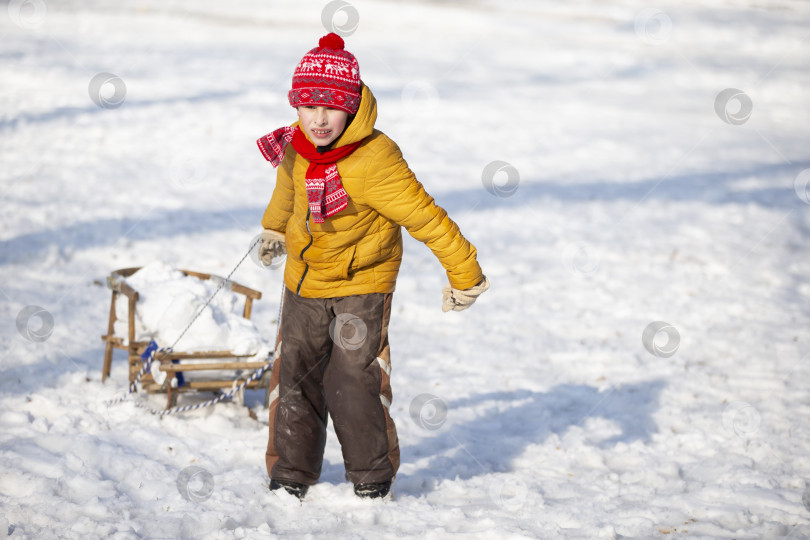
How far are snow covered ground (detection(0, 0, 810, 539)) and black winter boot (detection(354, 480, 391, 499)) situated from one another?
54 mm

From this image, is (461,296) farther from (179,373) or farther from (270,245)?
(179,373)

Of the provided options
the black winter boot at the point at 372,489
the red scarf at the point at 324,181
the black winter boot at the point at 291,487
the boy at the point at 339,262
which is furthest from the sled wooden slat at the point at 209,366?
the red scarf at the point at 324,181

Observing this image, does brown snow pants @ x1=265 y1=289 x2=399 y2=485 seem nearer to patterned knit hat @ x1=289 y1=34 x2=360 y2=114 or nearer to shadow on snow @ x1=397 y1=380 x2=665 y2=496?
shadow on snow @ x1=397 y1=380 x2=665 y2=496

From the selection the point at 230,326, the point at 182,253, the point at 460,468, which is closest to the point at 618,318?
the point at 460,468

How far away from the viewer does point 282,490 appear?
361 cm

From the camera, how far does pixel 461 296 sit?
3.31 m

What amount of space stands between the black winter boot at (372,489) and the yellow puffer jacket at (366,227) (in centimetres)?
90

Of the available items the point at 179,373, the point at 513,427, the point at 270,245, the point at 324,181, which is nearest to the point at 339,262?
the point at 324,181

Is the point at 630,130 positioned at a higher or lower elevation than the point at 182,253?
higher

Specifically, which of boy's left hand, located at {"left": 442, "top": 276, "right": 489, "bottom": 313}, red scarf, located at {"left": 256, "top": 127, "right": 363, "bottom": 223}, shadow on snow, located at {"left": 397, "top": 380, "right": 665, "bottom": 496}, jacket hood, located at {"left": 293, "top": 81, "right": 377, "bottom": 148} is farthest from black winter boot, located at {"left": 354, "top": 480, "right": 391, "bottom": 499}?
jacket hood, located at {"left": 293, "top": 81, "right": 377, "bottom": 148}

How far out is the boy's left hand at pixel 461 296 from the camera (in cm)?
331

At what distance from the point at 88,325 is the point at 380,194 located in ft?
11.1

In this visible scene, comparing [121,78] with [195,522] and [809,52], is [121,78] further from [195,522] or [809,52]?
[809,52]

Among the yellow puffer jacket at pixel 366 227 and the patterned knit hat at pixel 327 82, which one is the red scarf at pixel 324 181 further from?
the patterned knit hat at pixel 327 82
